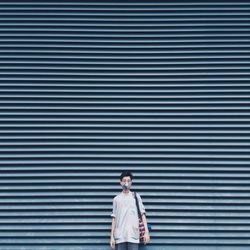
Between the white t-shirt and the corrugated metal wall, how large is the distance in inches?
17.1

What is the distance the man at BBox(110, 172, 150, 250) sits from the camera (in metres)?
4.91

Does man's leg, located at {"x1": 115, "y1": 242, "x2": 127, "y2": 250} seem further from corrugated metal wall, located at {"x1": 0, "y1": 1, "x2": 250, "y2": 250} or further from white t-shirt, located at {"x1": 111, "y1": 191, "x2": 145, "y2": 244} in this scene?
corrugated metal wall, located at {"x1": 0, "y1": 1, "x2": 250, "y2": 250}

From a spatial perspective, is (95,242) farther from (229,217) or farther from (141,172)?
(229,217)

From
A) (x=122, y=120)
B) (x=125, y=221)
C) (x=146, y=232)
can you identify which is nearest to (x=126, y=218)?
(x=125, y=221)

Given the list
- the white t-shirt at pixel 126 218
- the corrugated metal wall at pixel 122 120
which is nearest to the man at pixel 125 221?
the white t-shirt at pixel 126 218

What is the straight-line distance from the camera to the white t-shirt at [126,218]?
4.91 meters

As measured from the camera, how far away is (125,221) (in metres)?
4.95

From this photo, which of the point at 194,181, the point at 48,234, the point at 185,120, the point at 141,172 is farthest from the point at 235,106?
the point at 48,234

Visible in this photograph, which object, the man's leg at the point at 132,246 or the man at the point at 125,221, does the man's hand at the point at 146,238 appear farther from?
the man's leg at the point at 132,246

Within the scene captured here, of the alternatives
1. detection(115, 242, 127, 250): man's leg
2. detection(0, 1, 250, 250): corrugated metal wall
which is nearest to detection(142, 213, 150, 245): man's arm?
detection(115, 242, 127, 250): man's leg

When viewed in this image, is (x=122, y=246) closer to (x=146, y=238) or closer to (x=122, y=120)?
(x=146, y=238)

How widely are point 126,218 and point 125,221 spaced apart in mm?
40

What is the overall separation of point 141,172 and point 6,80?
8.20ft

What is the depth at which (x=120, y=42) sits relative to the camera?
5949 mm
